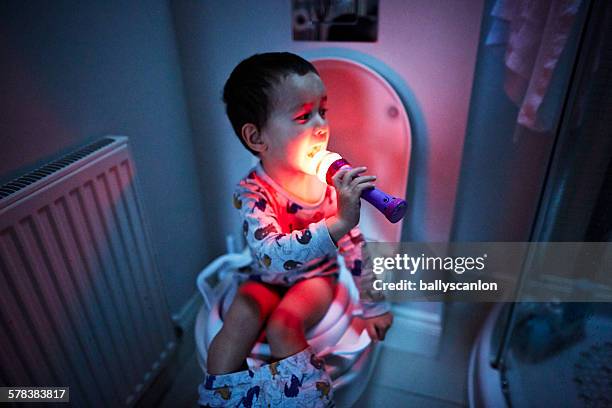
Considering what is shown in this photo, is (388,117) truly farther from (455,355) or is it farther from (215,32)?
(455,355)

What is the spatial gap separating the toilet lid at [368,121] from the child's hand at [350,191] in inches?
11.3

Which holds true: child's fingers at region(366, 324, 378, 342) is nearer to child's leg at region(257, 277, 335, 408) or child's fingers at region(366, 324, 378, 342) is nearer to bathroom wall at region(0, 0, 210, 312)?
child's leg at region(257, 277, 335, 408)

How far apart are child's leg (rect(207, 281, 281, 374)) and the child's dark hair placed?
348 millimetres

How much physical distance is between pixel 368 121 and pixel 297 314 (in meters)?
0.45

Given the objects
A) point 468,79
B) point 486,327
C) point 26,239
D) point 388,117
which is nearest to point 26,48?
point 26,239

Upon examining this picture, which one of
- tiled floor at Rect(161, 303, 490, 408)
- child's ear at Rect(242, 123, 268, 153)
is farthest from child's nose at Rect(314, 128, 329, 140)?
tiled floor at Rect(161, 303, 490, 408)

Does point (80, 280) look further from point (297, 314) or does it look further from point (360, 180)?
point (360, 180)

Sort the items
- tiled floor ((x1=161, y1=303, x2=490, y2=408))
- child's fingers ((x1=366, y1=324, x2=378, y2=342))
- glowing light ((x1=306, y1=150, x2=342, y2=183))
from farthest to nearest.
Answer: tiled floor ((x1=161, y1=303, x2=490, y2=408)), child's fingers ((x1=366, y1=324, x2=378, y2=342)), glowing light ((x1=306, y1=150, x2=342, y2=183))

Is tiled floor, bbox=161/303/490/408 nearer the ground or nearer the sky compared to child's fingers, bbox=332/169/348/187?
nearer the ground

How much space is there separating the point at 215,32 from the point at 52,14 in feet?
1.12

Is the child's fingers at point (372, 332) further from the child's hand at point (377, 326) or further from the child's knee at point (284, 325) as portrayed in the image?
the child's knee at point (284, 325)

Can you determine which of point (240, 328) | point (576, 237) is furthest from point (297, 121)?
point (576, 237)

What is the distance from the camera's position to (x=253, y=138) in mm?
760

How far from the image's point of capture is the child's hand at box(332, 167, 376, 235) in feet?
2.09
